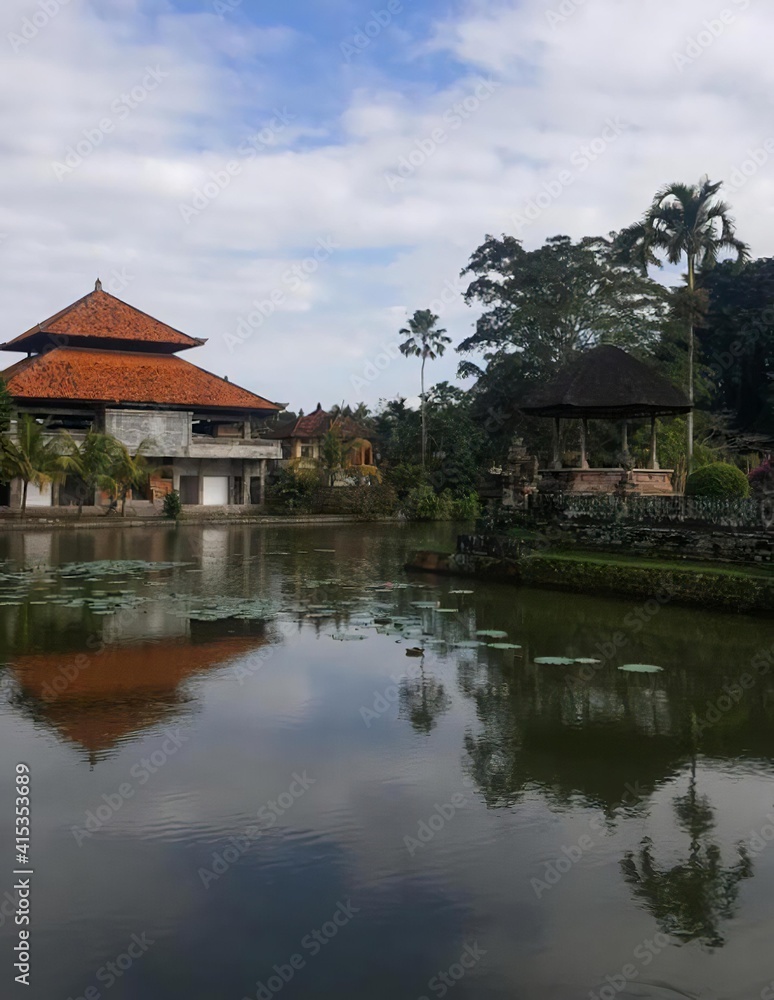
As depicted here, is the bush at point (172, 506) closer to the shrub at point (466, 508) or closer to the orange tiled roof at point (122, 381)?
the orange tiled roof at point (122, 381)

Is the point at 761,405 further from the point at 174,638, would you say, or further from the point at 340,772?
the point at 340,772

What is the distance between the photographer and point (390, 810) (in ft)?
21.4

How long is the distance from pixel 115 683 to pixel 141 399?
108 ft

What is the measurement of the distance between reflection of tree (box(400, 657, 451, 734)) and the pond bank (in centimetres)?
619

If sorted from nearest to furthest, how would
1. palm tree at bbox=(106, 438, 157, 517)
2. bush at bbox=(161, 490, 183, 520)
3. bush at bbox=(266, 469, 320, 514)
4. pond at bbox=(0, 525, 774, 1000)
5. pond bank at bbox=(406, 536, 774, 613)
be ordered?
pond at bbox=(0, 525, 774, 1000) → pond bank at bbox=(406, 536, 774, 613) → palm tree at bbox=(106, 438, 157, 517) → bush at bbox=(161, 490, 183, 520) → bush at bbox=(266, 469, 320, 514)

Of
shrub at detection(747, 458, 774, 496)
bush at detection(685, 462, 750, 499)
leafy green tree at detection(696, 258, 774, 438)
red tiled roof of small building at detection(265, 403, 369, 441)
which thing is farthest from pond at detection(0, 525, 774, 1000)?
red tiled roof of small building at detection(265, 403, 369, 441)

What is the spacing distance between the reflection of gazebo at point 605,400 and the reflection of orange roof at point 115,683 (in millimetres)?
11537

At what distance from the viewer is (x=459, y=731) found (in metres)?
8.51

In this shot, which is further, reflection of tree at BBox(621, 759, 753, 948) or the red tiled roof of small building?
the red tiled roof of small building

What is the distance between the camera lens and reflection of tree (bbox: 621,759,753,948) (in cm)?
504

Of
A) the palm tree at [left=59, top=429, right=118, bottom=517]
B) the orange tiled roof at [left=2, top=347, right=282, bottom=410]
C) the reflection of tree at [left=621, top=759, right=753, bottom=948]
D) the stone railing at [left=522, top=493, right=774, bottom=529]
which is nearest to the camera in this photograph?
the reflection of tree at [left=621, top=759, right=753, bottom=948]

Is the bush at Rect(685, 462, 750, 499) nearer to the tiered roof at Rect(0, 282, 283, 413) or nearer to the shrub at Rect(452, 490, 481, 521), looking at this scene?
the shrub at Rect(452, 490, 481, 521)

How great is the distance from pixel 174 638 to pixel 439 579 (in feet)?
27.3

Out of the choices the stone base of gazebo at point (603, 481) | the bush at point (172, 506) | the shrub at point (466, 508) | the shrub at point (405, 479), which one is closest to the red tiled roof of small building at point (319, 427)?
the shrub at point (405, 479)
